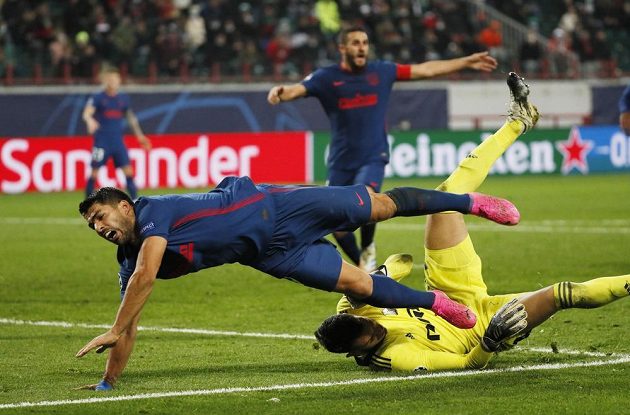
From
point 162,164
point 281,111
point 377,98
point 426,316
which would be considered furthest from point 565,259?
point 281,111

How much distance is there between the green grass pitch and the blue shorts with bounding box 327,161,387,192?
1167mm

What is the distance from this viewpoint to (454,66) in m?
11.9

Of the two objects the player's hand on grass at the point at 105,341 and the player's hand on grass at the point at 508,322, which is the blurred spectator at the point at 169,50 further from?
the player's hand on grass at the point at 105,341

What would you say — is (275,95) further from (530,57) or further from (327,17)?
(530,57)

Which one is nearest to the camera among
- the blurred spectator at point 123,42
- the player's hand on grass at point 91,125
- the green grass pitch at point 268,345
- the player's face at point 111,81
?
the green grass pitch at point 268,345

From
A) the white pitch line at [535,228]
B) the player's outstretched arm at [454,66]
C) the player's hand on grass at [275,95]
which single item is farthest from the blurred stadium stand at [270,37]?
the player's hand on grass at [275,95]

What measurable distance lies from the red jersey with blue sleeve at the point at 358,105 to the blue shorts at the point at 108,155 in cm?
1004

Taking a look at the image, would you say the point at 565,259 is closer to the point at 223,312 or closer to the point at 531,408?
the point at 223,312

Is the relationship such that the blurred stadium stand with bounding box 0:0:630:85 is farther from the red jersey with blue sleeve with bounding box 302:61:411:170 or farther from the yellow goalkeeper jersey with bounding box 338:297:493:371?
the yellow goalkeeper jersey with bounding box 338:297:493:371

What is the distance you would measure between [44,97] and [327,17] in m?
8.23

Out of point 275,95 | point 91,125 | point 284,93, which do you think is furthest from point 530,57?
point 275,95

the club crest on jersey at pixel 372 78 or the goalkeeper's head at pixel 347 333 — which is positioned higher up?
the club crest on jersey at pixel 372 78

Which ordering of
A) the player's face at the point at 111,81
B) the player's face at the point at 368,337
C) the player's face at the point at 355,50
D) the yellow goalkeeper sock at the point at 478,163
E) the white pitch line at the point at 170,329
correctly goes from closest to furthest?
the player's face at the point at 368,337 → the yellow goalkeeper sock at the point at 478,163 → the white pitch line at the point at 170,329 → the player's face at the point at 355,50 → the player's face at the point at 111,81

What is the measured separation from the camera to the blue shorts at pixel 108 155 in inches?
882
